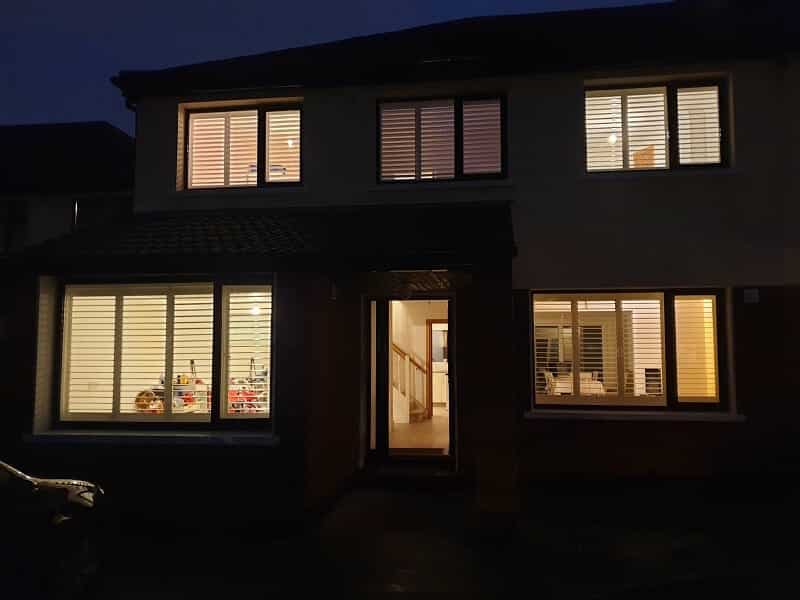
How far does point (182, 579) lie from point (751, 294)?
7908mm

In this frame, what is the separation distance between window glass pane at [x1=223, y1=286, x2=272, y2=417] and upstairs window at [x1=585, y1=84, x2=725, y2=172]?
528 centimetres

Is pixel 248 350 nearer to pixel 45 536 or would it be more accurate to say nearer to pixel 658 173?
pixel 45 536

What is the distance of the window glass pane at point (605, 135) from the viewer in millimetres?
8352

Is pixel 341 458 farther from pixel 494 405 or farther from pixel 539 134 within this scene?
pixel 539 134

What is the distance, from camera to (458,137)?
862 cm

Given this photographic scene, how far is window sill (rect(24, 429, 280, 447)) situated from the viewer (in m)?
6.46

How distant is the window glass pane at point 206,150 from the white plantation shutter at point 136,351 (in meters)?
2.76

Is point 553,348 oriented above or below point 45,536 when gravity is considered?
above

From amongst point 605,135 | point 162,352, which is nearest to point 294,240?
point 162,352

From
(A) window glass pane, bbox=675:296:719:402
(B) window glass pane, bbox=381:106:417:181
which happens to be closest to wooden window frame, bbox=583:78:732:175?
(A) window glass pane, bbox=675:296:719:402

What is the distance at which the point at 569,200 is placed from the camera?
8234 millimetres

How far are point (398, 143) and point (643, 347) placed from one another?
4864 millimetres

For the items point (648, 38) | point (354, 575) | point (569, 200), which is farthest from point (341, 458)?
point (648, 38)

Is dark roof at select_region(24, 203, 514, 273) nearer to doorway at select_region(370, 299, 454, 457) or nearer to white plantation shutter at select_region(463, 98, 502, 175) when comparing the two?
white plantation shutter at select_region(463, 98, 502, 175)
